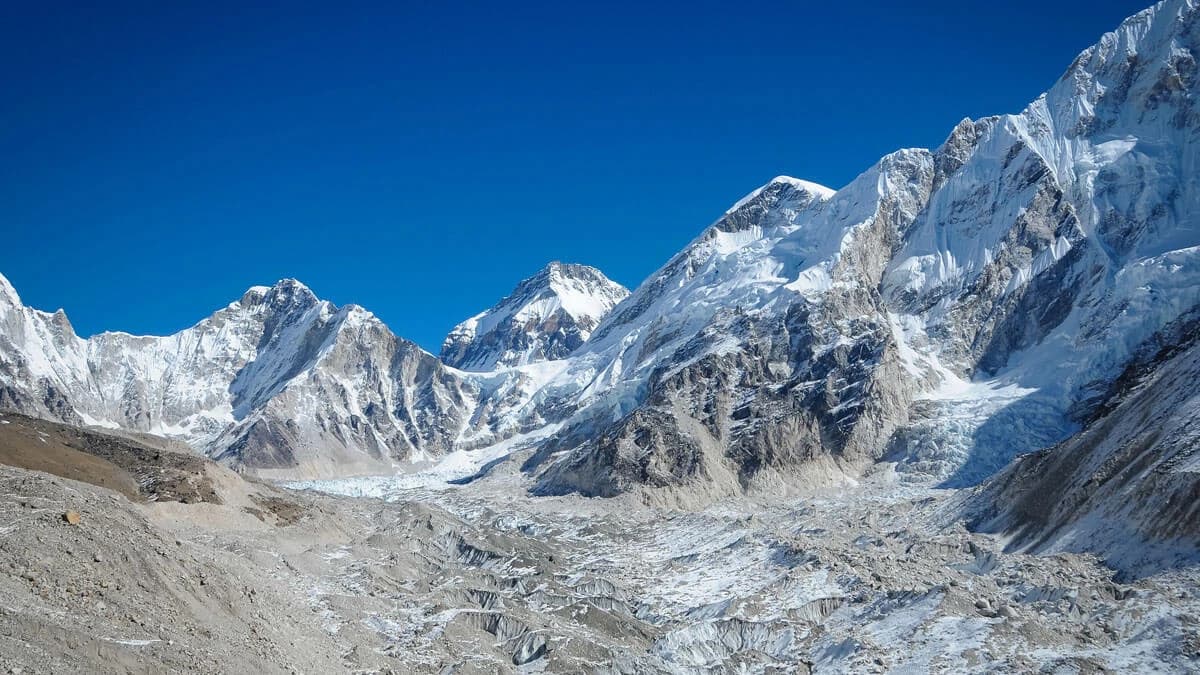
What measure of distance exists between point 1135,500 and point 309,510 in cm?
7627

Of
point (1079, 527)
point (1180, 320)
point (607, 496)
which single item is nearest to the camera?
point (1079, 527)

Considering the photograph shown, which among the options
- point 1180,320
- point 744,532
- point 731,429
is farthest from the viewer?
point 731,429

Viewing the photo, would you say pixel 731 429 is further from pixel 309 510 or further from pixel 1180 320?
pixel 309 510

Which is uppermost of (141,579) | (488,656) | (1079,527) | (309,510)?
(309,510)

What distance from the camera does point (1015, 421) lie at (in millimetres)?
177000

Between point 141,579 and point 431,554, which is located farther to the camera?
point 431,554

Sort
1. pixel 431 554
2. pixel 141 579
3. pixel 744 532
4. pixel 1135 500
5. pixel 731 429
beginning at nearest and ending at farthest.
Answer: pixel 141 579 < pixel 1135 500 < pixel 431 554 < pixel 744 532 < pixel 731 429

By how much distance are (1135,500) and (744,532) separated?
4369cm

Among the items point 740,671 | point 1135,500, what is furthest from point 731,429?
point 740,671

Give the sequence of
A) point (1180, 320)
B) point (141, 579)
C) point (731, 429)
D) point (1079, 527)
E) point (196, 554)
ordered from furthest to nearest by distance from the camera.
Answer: point (731, 429) → point (1180, 320) → point (1079, 527) → point (196, 554) → point (141, 579)

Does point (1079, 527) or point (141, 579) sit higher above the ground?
point (141, 579)

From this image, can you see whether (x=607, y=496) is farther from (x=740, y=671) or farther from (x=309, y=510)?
(x=740, y=671)

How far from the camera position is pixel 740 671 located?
6059 cm

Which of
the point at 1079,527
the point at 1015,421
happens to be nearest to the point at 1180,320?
the point at 1015,421
